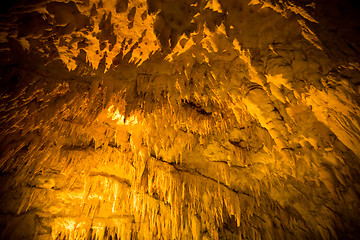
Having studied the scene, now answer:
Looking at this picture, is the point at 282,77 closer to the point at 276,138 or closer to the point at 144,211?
the point at 276,138

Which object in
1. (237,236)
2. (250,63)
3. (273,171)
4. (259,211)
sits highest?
(250,63)

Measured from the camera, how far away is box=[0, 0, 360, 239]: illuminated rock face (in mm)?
1997

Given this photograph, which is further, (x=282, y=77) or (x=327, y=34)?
(x=282, y=77)

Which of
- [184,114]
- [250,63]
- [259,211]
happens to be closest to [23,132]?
[184,114]

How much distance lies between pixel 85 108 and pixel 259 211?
4877 mm

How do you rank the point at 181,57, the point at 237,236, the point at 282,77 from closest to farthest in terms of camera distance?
the point at 282,77
the point at 181,57
the point at 237,236

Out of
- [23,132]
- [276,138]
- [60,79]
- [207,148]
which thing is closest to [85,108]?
[60,79]

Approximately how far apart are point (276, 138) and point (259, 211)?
2.71 metres

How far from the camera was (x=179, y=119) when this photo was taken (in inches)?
134

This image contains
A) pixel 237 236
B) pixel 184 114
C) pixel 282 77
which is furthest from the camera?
pixel 237 236

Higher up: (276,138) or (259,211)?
(276,138)

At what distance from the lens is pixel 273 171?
3.92 m

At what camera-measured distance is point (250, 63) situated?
2.41 meters

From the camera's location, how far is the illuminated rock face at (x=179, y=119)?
2.00 metres
